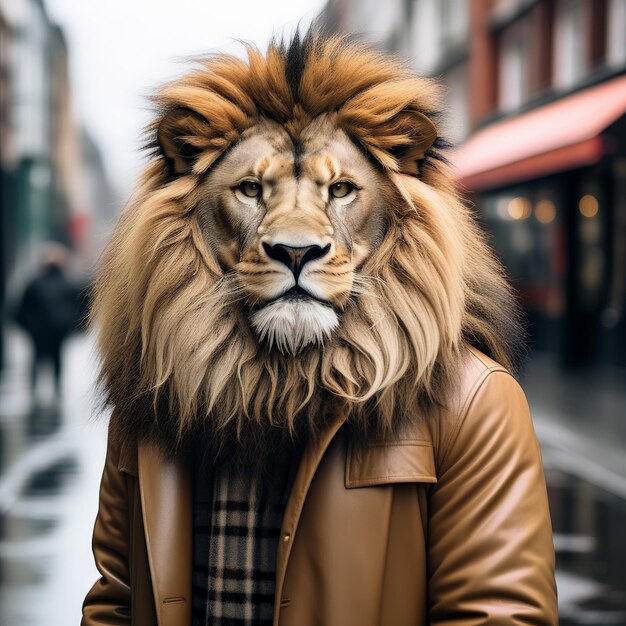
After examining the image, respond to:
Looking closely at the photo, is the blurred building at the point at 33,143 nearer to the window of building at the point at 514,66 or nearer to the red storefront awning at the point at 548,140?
the red storefront awning at the point at 548,140

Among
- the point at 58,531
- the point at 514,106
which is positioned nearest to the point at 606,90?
the point at 514,106

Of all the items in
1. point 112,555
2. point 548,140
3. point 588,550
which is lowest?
point 588,550

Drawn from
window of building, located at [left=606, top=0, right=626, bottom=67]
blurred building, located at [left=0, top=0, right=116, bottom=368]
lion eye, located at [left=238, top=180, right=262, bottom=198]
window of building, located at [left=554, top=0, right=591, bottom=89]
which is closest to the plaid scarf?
lion eye, located at [left=238, top=180, right=262, bottom=198]

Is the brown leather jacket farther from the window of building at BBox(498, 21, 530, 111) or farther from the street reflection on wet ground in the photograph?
the window of building at BBox(498, 21, 530, 111)

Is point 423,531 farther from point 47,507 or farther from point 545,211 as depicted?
point 545,211

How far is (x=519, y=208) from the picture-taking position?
22.2 m

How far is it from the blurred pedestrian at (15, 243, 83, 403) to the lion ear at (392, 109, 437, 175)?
13623 millimetres

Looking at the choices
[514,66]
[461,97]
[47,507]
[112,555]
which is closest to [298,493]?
[112,555]

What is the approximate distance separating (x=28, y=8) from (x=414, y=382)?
4616cm

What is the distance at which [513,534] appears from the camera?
2023mm

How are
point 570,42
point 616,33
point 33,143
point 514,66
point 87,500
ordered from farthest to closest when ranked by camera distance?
point 33,143
point 514,66
point 570,42
point 616,33
point 87,500

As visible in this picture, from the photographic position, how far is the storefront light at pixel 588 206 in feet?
60.4

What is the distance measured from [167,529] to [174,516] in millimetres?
29

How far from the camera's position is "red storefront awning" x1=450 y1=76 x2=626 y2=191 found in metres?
13.5
